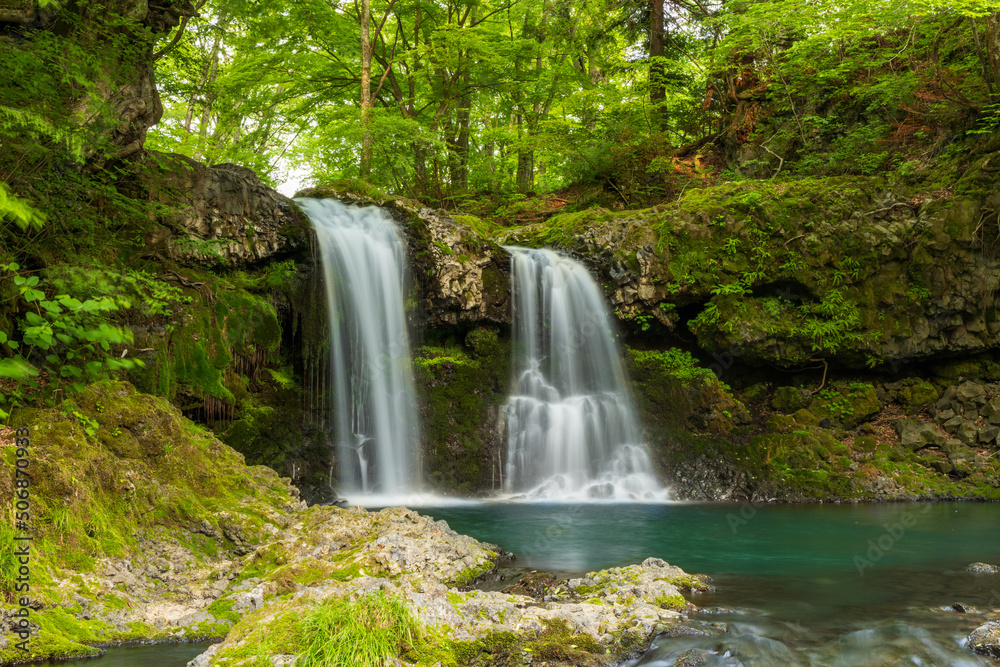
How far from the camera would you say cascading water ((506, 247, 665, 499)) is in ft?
37.7

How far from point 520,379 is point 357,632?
9.08 m

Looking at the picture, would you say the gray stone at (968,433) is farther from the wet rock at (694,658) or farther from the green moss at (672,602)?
the wet rock at (694,658)

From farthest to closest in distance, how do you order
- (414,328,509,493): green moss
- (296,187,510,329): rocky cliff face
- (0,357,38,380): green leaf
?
(296,187,510,329): rocky cliff face < (414,328,509,493): green moss < (0,357,38,380): green leaf

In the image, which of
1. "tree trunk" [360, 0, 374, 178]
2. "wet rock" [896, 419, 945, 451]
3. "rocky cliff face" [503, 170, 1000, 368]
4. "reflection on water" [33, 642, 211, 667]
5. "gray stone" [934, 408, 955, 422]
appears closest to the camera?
"reflection on water" [33, 642, 211, 667]

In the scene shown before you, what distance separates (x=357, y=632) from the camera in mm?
3357

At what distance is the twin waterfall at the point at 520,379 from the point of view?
430 inches

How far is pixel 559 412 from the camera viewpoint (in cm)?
1204

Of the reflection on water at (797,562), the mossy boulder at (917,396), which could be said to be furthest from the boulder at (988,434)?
the reflection on water at (797,562)

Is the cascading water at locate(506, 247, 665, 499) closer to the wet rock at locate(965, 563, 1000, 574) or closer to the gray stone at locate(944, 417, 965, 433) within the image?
the wet rock at locate(965, 563, 1000, 574)

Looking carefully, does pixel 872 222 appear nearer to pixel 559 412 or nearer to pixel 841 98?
pixel 841 98

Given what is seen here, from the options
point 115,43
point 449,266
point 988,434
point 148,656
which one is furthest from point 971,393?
point 115,43

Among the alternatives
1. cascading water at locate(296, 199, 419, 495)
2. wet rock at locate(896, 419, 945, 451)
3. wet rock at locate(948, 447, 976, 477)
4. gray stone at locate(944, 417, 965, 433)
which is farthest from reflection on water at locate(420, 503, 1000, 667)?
gray stone at locate(944, 417, 965, 433)

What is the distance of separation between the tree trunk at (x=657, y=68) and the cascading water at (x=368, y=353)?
8784mm

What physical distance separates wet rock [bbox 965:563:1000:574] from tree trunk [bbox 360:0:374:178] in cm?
1160
